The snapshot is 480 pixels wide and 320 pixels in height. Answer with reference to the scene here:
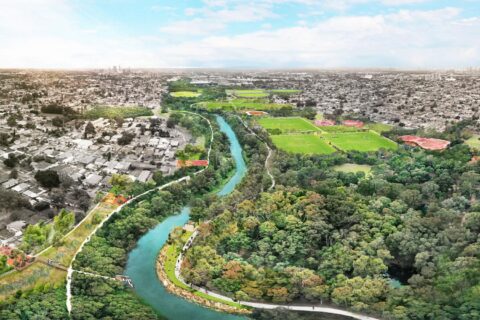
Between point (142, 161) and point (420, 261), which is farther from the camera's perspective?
point (142, 161)

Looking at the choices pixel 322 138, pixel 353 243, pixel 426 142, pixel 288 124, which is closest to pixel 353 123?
pixel 288 124

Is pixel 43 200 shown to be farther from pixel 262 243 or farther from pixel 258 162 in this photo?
pixel 258 162

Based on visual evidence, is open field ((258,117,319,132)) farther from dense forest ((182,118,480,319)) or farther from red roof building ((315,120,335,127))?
dense forest ((182,118,480,319))

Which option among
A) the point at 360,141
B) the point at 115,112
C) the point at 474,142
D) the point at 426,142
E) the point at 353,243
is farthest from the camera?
the point at 115,112

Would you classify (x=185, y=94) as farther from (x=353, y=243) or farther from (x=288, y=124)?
(x=353, y=243)

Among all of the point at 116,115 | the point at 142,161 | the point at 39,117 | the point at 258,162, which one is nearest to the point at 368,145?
the point at 258,162

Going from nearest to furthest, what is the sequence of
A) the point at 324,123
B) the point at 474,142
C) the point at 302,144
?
the point at 474,142
the point at 302,144
the point at 324,123

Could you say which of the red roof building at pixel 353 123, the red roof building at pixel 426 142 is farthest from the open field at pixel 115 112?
the red roof building at pixel 426 142
